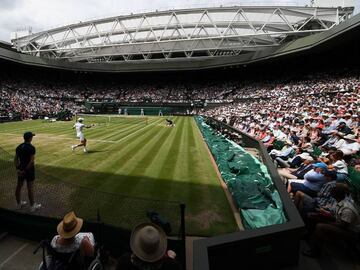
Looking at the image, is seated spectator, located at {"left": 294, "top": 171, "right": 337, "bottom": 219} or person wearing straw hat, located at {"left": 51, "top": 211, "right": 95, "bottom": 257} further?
seated spectator, located at {"left": 294, "top": 171, "right": 337, "bottom": 219}

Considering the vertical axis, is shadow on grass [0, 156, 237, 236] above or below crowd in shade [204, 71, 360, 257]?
below

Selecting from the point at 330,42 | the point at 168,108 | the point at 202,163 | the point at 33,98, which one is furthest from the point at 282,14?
the point at 33,98

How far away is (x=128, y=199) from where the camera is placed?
8.23m

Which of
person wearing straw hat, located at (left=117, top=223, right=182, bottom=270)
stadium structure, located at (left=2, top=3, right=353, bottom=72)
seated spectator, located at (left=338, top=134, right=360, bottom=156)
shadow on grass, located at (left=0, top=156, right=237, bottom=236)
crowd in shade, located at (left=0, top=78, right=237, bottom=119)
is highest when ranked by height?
stadium structure, located at (left=2, top=3, right=353, bottom=72)

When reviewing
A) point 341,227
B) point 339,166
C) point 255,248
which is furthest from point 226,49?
point 255,248

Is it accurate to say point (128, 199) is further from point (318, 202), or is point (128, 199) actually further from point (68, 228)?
point (318, 202)

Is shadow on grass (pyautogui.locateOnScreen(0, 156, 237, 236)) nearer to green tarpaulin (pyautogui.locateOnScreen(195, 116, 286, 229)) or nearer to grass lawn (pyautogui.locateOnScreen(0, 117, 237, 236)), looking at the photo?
grass lawn (pyautogui.locateOnScreen(0, 117, 237, 236))

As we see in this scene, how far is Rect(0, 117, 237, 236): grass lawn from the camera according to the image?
7.21 metres

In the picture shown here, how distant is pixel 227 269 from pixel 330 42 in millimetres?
39933

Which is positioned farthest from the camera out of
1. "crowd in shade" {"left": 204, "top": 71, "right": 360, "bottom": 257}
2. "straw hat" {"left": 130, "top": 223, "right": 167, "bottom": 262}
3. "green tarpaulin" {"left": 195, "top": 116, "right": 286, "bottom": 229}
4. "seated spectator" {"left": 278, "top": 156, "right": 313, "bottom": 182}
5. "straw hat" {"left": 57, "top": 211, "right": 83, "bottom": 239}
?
"seated spectator" {"left": 278, "top": 156, "right": 313, "bottom": 182}

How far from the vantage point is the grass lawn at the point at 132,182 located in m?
7.21

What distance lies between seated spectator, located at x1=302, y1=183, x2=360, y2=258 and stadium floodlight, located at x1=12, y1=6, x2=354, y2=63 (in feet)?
124

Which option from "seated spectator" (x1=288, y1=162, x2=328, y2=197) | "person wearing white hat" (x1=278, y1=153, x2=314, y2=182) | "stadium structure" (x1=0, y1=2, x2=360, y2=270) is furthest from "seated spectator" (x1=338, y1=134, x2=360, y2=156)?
"seated spectator" (x1=288, y1=162, x2=328, y2=197)

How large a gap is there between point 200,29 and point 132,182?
44.1m
